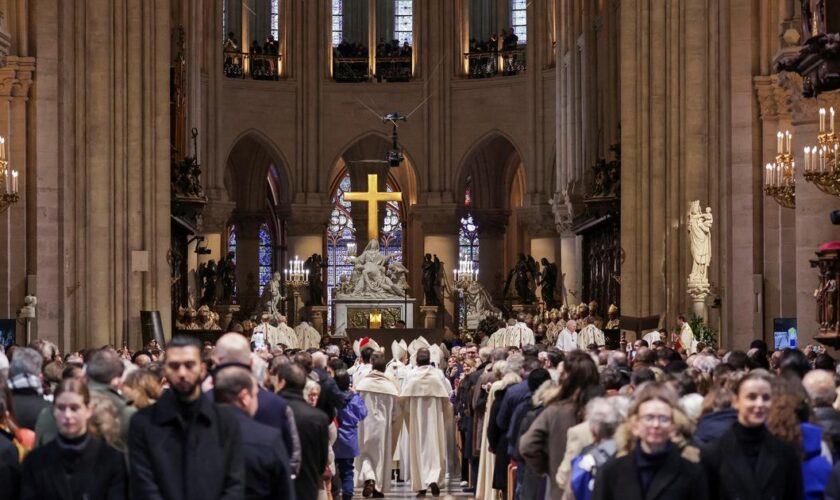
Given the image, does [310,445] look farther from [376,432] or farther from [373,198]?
[373,198]

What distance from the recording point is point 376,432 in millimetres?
18453

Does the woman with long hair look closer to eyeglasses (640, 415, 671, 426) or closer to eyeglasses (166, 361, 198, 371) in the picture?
eyeglasses (640, 415, 671, 426)

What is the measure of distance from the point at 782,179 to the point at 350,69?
2946cm

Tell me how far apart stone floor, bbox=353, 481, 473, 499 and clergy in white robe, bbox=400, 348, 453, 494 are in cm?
13

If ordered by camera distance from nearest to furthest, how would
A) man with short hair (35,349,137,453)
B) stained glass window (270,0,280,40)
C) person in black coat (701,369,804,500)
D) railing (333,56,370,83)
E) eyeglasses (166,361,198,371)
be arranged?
eyeglasses (166,361,198,371) < person in black coat (701,369,804,500) < man with short hair (35,349,137,453) < railing (333,56,370,83) < stained glass window (270,0,280,40)

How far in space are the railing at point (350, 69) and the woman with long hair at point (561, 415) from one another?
129 ft

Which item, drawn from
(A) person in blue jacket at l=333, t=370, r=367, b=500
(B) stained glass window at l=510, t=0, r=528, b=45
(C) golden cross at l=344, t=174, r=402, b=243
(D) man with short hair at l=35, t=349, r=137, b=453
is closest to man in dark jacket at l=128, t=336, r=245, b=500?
(D) man with short hair at l=35, t=349, r=137, b=453

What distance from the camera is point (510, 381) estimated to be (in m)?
13.5

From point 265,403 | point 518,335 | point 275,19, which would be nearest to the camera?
point 265,403

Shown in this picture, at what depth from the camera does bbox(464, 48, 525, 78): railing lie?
4800 cm

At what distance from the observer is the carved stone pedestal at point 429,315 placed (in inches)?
1764

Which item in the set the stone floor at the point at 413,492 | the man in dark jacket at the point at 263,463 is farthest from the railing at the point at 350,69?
the man in dark jacket at the point at 263,463

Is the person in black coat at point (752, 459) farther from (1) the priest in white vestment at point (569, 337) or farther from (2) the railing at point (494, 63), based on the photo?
(2) the railing at point (494, 63)

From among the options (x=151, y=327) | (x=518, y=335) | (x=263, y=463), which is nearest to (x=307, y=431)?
(x=263, y=463)
